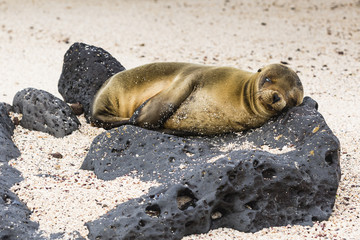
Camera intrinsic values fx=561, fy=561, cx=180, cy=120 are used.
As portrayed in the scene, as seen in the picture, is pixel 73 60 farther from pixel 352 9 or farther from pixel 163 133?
pixel 352 9

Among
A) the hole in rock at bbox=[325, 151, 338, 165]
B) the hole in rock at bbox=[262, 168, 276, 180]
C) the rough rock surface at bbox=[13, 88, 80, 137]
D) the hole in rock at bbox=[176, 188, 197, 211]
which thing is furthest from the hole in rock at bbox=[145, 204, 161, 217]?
the rough rock surface at bbox=[13, 88, 80, 137]

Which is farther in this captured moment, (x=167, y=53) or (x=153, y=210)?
(x=167, y=53)

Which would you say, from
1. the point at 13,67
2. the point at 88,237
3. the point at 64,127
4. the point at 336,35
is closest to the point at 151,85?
the point at 64,127

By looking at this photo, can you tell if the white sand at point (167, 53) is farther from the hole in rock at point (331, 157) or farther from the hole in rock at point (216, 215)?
the hole in rock at point (331, 157)

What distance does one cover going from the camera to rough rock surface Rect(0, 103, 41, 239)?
358 cm

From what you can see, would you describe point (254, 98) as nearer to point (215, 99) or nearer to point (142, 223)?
point (215, 99)

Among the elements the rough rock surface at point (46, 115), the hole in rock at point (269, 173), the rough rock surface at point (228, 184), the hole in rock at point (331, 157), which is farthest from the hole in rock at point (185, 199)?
the rough rock surface at point (46, 115)

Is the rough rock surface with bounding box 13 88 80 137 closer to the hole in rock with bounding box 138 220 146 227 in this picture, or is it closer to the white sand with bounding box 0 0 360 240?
the white sand with bounding box 0 0 360 240

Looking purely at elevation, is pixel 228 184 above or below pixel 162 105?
below

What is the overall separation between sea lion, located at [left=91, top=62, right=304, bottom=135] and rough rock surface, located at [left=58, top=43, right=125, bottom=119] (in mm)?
858

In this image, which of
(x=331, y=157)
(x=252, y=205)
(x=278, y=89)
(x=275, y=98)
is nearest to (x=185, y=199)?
(x=252, y=205)

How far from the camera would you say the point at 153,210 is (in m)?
3.67

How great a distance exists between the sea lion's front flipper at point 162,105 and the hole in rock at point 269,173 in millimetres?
1215

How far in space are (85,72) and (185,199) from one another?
260cm
